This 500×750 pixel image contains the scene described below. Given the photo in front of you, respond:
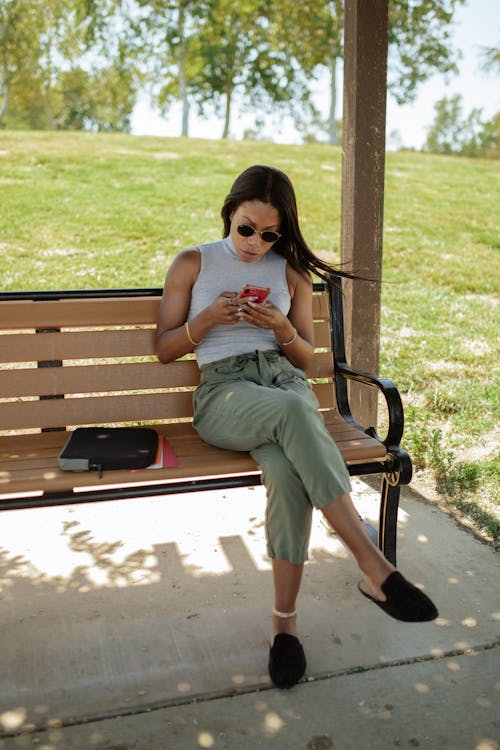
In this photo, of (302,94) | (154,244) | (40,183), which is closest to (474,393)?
(154,244)

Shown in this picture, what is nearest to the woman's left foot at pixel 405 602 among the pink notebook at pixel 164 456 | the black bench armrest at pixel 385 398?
the black bench armrest at pixel 385 398

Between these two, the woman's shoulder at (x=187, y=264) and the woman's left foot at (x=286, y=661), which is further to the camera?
the woman's shoulder at (x=187, y=264)

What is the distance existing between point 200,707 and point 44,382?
5.09 ft

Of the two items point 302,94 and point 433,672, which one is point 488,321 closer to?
point 433,672

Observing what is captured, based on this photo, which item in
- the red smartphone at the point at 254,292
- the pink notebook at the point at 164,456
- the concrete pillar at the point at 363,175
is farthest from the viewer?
the concrete pillar at the point at 363,175

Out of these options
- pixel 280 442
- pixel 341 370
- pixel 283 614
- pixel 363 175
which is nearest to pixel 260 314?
pixel 280 442

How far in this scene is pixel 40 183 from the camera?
12258mm

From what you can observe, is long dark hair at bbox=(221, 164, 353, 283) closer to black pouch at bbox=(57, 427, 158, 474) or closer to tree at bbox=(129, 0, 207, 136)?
black pouch at bbox=(57, 427, 158, 474)

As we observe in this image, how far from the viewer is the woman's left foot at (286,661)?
2.69m

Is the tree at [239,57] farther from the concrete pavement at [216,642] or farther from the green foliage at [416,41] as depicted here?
the concrete pavement at [216,642]

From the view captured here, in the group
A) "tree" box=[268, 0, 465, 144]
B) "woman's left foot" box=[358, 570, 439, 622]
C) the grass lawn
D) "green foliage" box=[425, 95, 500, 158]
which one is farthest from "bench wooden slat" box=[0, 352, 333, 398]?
"green foliage" box=[425, 95, 500, 158]

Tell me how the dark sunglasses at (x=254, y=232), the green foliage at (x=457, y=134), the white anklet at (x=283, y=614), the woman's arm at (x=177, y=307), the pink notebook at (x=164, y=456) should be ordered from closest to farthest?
the white anklet at (x=283, y=614) < the pink notebook at (x=164, y=456) < the dark sunglasses at (x=254, y=232) < the woman's arm at (x=177, y=307) < the green foliage at (x=457, y=134)

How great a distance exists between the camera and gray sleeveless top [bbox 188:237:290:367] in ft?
11.1

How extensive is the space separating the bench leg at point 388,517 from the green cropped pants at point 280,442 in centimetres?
48
